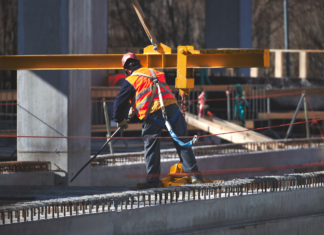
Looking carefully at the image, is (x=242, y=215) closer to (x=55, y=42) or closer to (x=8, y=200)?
(x=8, y=200)

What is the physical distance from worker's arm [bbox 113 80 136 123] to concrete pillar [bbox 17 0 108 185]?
6.50 ft

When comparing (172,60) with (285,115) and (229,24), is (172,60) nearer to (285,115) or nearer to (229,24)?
(285,115)

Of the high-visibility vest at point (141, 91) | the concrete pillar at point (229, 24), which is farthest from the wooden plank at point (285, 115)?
the high-visibility vest at point (141, 91)

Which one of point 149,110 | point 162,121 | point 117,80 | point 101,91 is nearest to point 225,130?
point 101,91

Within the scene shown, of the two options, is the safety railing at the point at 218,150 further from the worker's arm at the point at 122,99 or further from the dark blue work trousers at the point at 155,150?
the worker's arm at the point at 122,99

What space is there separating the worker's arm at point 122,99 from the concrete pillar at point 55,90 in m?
1.98

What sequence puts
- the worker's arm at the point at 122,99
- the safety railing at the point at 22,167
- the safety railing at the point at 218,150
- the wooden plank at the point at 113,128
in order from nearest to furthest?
the worker's arm at the point at 122,99
the safety railing at the point at 22,167
the safety railing at the point at 218,150
the wooden plank at the point at 113,128

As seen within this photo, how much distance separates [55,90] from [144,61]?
1.77 meters

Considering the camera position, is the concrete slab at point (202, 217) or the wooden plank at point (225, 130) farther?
the wooden plank at point (225, 130)

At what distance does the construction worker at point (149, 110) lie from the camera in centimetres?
605

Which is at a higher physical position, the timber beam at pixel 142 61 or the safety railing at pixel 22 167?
the timber beam at pixel 142 61

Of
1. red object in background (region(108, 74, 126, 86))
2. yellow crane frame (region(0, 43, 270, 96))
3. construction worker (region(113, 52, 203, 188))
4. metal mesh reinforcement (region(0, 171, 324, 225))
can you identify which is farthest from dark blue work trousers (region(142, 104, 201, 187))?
red object in background (region(108, 74, 126, 86))

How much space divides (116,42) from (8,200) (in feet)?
97.4

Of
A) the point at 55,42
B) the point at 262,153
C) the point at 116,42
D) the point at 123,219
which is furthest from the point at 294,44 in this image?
the point at 123,219
